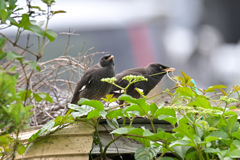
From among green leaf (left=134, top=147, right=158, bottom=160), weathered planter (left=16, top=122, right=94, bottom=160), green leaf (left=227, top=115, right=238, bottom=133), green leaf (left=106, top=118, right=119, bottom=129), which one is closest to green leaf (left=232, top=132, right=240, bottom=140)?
green leaf (left=227, top=115, right=238, bottom=133)

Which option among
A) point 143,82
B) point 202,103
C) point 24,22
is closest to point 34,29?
point 24,22

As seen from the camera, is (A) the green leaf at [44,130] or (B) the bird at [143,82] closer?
(A) the green leaf at [44,130]

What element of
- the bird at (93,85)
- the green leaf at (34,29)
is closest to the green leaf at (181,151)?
the green leaf at (34,29)

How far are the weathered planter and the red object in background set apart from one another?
4298 mm

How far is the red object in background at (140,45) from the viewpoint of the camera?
5632 millimetres

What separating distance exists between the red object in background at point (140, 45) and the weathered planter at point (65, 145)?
4298 mm

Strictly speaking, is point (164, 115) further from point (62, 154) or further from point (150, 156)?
point (62, 154)

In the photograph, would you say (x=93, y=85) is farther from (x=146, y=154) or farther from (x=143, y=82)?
(x=146, y=154)

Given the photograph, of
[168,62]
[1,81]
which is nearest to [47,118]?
[1,81]

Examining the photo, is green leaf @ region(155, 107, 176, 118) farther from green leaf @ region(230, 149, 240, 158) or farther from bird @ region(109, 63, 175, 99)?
bird @ region(109, 63, 175, 99)

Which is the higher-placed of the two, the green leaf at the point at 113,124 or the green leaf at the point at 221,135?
the green leaf at the point at 221,135

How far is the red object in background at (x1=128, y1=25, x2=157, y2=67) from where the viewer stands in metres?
5.63

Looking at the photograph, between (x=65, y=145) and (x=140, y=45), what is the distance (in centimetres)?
461

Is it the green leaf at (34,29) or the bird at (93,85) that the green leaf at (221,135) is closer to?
the green leaf at (34,29)
